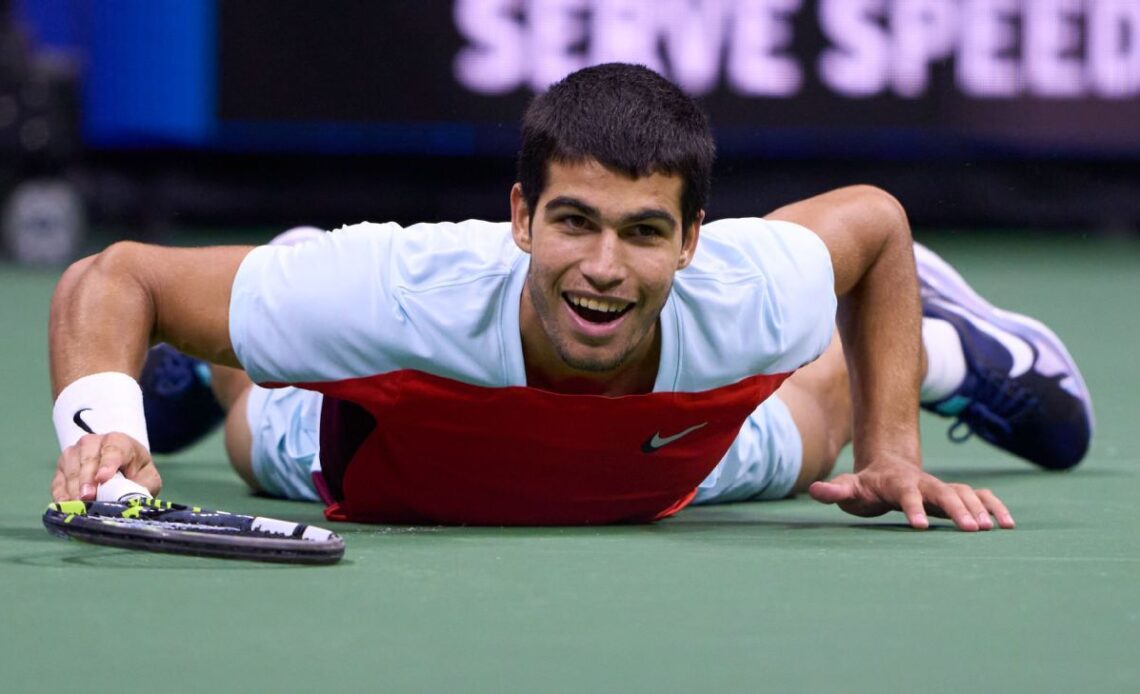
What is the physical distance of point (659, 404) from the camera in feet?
10.9

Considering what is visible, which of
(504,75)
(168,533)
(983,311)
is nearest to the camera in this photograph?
(168,533)

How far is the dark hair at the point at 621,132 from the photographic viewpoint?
3061mm

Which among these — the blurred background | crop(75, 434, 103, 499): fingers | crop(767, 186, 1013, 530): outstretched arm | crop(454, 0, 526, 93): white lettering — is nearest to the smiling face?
crop(767, 186, 1013, 530): outstretched arm

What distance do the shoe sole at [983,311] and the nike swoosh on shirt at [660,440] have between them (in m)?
1.25

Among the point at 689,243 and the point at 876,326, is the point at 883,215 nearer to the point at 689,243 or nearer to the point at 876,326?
the point at 876,326

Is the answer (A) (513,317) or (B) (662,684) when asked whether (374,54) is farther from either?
(B) (662,684)

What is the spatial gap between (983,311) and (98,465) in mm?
2226

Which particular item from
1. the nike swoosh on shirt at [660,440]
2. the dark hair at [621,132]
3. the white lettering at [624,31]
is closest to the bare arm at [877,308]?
the nike swoosh on shirt at [660,440]

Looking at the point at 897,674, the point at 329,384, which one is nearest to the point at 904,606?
the point at 897,674

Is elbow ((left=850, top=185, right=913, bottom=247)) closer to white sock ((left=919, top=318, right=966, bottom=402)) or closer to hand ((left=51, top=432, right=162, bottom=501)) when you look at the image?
Result: white sock ((left=919, top=318, right=966, bottom=402))

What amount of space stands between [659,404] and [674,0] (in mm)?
6908

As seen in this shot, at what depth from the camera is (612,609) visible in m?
2.69

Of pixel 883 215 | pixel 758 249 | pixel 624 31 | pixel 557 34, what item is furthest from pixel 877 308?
pixel 557 34

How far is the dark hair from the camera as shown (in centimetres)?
306
